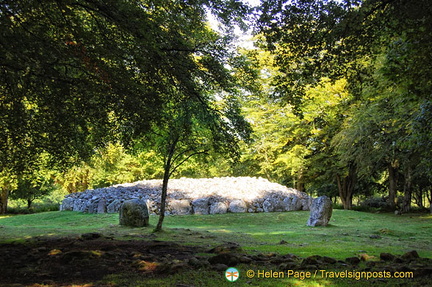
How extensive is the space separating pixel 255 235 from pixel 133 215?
497 centimetres

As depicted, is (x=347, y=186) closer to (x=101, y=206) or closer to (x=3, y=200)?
(x=101, y=206)

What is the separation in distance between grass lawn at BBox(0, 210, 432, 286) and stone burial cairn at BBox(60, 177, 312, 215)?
3.71 ft

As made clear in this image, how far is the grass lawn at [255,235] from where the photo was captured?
14.7ft

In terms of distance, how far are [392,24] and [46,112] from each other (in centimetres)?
661

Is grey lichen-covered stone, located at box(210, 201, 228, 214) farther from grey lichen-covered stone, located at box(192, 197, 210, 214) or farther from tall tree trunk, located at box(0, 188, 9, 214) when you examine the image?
tall tree trunk, located at box(0, 188, 9, 214)

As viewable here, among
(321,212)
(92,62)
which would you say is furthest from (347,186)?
(92,62)

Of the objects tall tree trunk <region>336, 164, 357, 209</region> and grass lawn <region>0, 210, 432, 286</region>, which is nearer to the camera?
grass lawn <region>0, 210, 432, 286</region>

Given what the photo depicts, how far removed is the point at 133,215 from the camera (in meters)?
13.3

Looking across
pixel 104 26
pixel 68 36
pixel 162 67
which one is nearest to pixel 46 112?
pixel 68 36

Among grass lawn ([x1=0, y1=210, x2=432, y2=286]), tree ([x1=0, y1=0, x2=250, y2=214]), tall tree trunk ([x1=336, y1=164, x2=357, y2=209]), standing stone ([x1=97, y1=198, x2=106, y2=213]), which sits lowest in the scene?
grass lawn ([x1=0, y1=210, x2=432, y2=286])

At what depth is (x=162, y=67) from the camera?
6.99 metres

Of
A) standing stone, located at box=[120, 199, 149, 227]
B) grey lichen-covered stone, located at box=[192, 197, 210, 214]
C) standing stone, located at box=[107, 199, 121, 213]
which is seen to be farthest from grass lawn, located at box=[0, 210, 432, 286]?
standing stone, located at box=[107, 199, 121, 213]

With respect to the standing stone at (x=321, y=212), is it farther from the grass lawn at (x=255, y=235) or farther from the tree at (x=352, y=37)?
the tree at (x=352, y=37)

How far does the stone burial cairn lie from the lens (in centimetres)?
1969
